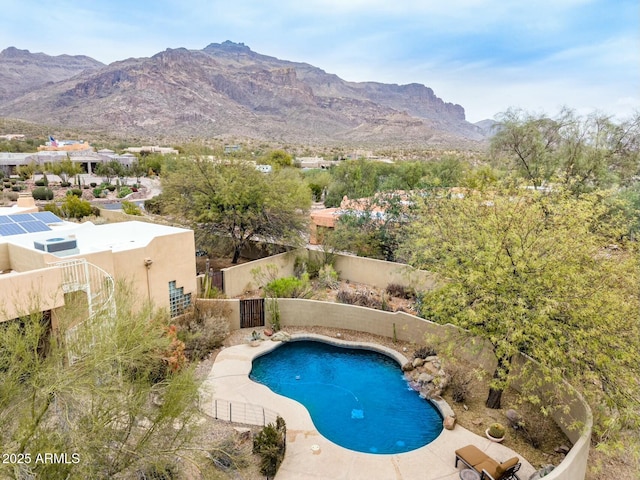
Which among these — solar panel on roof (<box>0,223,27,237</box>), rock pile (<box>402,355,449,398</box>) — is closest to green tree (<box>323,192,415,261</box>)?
rock pile (<box>402,355,449,398</box>)

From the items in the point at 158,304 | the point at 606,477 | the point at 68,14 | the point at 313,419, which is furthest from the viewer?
the point at 68,14

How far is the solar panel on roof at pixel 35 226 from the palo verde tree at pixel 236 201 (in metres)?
7.65

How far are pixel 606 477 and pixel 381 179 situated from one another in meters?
33.0

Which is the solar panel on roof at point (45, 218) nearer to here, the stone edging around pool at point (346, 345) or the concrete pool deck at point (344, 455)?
the stone edging around pool at point (346, 345)

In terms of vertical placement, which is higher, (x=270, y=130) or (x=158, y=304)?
(x=270, y=130)

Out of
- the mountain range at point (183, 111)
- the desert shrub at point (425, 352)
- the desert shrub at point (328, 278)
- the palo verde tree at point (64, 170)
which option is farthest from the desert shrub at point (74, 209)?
the mountain range at point (183, 111)

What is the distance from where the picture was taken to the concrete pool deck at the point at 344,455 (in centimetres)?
955

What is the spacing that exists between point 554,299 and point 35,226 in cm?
1743

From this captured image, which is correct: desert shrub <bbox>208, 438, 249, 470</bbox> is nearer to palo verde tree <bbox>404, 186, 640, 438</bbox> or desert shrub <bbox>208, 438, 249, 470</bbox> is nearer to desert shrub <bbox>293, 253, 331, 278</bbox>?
palo verde tree <bbox>404, 186, 640, 438</bbox>

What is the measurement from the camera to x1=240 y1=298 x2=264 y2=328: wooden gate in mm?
17380

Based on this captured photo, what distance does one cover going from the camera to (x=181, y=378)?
23.4ft

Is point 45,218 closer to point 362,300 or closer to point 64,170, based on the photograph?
point 362,300

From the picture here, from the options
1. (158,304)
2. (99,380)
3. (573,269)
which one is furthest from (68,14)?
(573,269)

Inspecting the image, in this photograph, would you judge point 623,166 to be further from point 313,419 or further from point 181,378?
point 181,378
